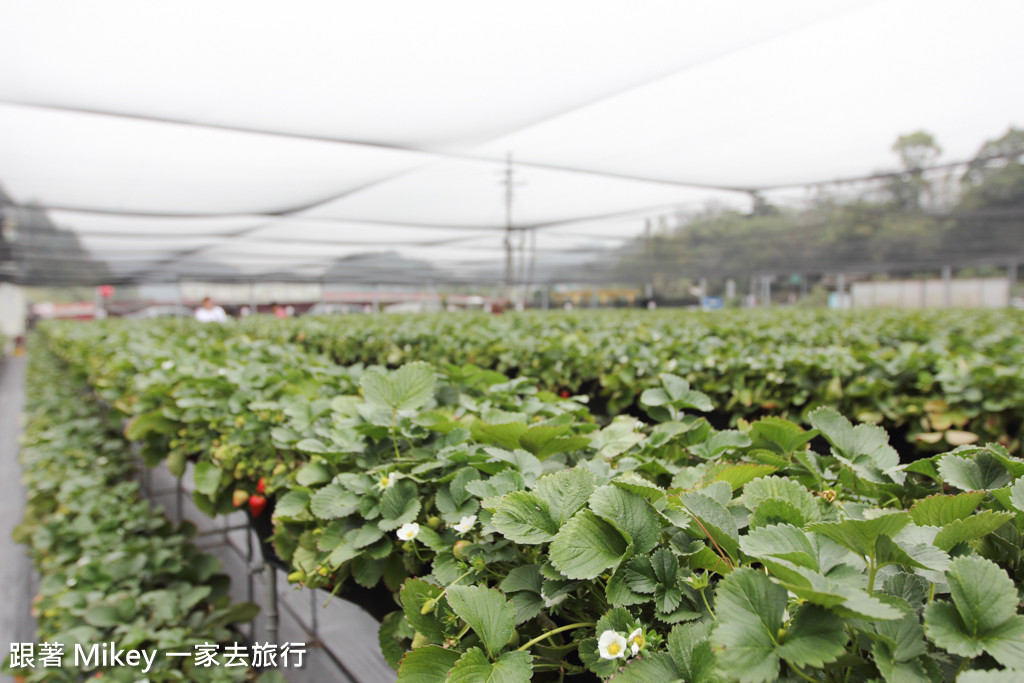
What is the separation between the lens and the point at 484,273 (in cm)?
2425

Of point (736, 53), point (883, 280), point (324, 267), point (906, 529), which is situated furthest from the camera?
point (324, 267)

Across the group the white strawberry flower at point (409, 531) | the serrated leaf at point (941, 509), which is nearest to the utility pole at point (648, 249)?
the white strawberry flower at point (409, 531)

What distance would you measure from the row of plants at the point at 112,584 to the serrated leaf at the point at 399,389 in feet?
3.92

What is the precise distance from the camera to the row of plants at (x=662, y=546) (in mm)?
443

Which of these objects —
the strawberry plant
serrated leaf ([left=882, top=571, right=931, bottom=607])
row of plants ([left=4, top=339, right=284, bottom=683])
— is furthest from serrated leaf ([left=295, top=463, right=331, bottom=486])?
the strawberry plant

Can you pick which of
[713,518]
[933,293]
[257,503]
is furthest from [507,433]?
[933,293]

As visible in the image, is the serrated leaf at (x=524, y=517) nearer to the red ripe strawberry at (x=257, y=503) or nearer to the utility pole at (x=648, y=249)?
the red ripe strawberry at (x=257, y=503)

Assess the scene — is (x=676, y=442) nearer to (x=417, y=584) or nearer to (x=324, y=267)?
(x=417, y=584)

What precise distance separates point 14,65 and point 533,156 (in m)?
6.32

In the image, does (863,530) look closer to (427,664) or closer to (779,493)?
(779,493)

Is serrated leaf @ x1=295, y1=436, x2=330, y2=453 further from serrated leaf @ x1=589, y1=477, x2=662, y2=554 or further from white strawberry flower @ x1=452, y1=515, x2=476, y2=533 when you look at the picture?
serrated leaf @ x1=589, y1=477, x2=662, y2=554

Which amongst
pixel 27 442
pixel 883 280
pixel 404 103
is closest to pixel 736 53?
pixel 404 103

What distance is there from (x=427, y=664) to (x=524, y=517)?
0.56 feet

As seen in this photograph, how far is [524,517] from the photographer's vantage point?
2.11ft
